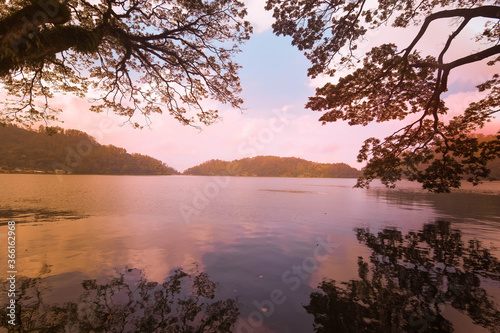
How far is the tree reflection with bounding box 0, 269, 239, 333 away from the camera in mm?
6016

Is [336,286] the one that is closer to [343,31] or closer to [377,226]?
[343,31]

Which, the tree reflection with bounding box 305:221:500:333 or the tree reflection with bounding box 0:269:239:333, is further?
the tree reflection with bounding box 305:221:500:333

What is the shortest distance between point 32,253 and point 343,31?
22.5m

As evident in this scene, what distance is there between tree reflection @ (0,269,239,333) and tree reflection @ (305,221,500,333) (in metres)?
3.57

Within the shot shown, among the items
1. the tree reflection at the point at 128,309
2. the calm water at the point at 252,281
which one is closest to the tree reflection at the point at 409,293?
the calm water at the point at 252,281

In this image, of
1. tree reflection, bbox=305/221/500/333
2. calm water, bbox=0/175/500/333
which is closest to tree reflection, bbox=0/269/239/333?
calm water, bbox=0/175/500/333

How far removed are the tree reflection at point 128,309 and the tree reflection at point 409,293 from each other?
3.57 meters

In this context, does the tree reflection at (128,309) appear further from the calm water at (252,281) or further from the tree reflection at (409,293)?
the tree reflection at (409,293)

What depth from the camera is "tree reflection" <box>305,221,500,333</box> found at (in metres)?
6.52

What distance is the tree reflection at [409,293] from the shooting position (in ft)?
21.4

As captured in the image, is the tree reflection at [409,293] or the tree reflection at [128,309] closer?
the tree reflection at [128,309]

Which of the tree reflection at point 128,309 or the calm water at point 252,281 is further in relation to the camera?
the calm water at point 252,281

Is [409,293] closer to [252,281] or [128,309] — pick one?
[252,281]

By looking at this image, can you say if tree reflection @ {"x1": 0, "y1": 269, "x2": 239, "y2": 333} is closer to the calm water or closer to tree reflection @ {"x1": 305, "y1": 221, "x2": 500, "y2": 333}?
the calm water
